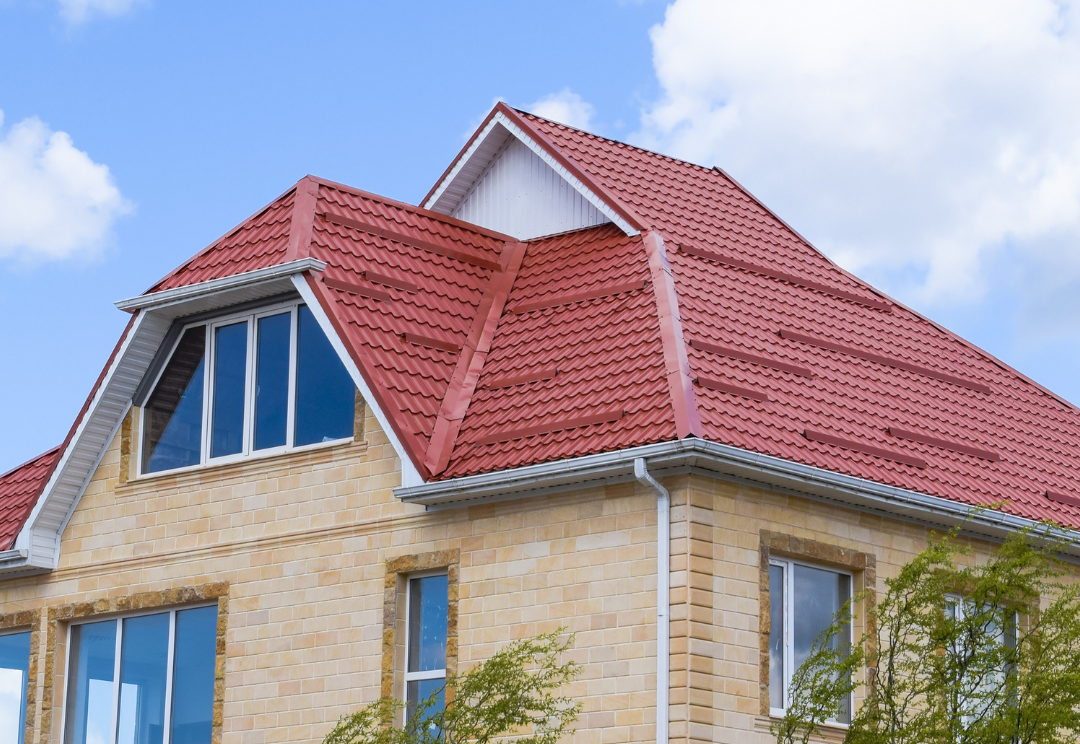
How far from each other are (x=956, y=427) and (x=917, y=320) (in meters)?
2.61

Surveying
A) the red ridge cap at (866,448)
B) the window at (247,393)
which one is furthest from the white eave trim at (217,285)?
the red ridge cap at (866,448)

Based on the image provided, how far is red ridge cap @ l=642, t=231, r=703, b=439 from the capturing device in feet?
56.3

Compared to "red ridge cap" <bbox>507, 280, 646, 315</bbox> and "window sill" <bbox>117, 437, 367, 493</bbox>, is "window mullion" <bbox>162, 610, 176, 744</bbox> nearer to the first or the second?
"window sill" <bbox>117, 437, 367, 493</bbox>

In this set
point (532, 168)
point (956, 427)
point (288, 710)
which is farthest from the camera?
point (532, 168)

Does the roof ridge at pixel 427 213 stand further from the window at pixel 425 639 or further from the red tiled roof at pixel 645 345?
the window at pixel 425 639

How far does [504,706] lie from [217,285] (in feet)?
22.2

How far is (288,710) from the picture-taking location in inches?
765

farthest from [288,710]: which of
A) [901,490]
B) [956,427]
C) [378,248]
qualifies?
[956,427]

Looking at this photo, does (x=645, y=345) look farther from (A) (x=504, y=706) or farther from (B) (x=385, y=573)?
(A) (x=504, y=706)

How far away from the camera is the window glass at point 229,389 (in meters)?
21.0

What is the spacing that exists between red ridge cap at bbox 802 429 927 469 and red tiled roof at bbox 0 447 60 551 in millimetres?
9196

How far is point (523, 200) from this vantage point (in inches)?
906

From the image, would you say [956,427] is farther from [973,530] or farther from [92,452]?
[92,452]

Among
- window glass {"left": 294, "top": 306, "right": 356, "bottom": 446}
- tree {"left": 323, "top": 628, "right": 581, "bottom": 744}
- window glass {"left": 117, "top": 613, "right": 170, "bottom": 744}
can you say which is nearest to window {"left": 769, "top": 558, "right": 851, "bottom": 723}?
tree {"left": 323, "top": 628, "right": 581, "bottom": 744}
